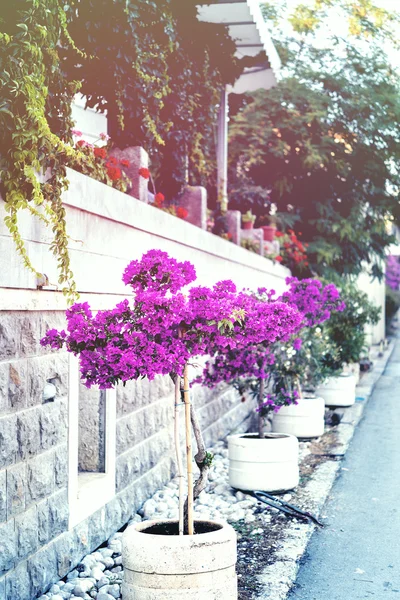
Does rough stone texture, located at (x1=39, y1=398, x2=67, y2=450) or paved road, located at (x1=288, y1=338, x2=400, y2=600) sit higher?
rough stone texture, located at (x1=39, y1=398, x2=67, y2=450)

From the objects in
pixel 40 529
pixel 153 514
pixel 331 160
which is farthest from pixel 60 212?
pixel 331 160

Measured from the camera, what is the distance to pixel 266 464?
7.23 meters

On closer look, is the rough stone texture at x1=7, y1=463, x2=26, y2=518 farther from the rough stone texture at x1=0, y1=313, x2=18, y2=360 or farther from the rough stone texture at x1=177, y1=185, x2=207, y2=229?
the rough stone texture at x1=177, y1=185, x2=207, y2=229

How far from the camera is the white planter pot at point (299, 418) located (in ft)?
32.7

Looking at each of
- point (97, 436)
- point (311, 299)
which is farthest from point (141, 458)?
point (311, 299)

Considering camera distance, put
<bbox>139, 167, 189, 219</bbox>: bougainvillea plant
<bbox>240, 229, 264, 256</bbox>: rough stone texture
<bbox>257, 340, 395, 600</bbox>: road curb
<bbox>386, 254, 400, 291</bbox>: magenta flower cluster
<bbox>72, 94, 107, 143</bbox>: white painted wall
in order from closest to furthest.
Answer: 1. <bbox>257, 340, 395, 600</bbox>: road curb
2. <bbox>139, 167, 189, 219</bbox>: bougainvillea plant
3. <bbox>72, 94, 107, 143</bbox>: white painted wall
4. <bbox>240, 229, 264, 256</bbox>: rough stone texture
5. <bbox>386, 254, 400, 291</bbox>: magenta flower cluster

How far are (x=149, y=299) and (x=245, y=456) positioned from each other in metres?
3.47

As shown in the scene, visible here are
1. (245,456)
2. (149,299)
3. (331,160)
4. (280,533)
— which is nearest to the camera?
(149,299)

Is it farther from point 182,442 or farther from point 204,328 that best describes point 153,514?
point 204,328

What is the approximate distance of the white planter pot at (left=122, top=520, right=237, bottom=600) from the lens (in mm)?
4027

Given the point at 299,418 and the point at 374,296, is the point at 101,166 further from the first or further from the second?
the point at 374,296

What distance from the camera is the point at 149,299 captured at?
13.5ft

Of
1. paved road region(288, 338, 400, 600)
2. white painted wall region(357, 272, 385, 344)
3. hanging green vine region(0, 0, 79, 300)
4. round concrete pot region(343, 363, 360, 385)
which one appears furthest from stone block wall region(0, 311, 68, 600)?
white painted wall region(357, 272, 385, 344)

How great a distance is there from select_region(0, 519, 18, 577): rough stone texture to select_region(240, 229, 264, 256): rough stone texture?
966cm
